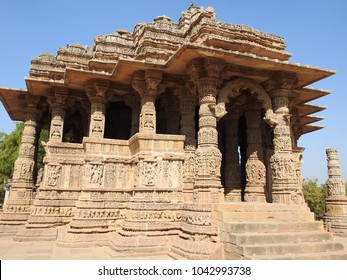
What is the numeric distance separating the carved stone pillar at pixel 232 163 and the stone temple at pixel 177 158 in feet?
0.13

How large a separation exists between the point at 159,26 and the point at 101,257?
7.39 m

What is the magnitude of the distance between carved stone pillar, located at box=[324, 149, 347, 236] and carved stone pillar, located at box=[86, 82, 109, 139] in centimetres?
984

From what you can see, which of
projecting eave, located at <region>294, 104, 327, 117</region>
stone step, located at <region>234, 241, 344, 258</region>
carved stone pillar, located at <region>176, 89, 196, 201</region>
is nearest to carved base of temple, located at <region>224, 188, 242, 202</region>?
carved stone pillar, located at <region>176, 89, 196, 201</region>

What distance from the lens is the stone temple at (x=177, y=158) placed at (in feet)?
22.6

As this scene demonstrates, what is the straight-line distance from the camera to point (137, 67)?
330 inches

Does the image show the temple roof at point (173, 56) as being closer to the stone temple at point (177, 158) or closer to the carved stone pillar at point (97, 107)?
the stone temple at point (177, 158)

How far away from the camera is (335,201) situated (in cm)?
1248

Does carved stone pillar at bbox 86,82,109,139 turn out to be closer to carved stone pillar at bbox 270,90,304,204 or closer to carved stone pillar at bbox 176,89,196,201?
carved stone pillar at bbox 176,89,196,201

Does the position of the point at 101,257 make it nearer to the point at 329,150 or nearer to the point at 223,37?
the point at 223,37

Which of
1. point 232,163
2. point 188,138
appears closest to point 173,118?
point 188,138

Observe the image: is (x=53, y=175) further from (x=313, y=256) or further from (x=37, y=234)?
(x=313, y=256)

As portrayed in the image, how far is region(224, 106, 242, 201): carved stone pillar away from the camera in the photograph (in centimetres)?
1115

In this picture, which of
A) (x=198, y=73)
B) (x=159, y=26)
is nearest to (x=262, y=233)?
(x=198, y=73)

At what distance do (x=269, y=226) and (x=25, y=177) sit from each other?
890 cm
